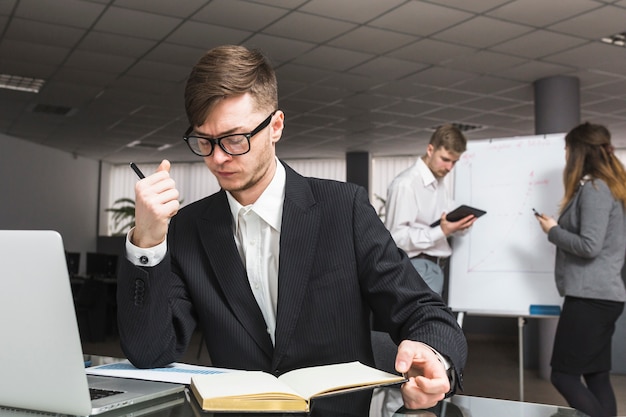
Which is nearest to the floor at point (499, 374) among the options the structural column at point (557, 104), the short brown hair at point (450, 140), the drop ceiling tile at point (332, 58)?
the structural column at point (557, 104)

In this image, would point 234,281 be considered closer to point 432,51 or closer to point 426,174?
point 426,174

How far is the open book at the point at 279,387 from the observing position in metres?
0.88

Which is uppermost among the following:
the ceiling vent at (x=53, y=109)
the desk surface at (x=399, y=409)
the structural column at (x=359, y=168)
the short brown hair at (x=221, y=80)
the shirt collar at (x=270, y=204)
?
the ceiling vent at (x=53, y=109)

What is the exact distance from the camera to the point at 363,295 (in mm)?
1401

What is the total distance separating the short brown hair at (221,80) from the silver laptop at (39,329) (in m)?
0.49

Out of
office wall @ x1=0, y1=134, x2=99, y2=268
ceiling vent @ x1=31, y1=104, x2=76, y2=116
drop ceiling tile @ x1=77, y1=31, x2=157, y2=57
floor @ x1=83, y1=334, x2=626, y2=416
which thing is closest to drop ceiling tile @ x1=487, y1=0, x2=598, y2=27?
floor @ x1=83, y1=334, x2=626, y2=416

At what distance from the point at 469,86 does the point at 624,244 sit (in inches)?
164

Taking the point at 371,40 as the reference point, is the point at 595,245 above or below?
below

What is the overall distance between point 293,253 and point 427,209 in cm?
225

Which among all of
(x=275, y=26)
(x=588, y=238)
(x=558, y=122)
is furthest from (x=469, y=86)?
(x=588, y=238)

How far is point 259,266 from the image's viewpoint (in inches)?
53.7

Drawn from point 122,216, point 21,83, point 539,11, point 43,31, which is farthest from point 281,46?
point 122,216

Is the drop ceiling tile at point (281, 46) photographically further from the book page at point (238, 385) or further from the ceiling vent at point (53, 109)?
the book page at point (238, 385)

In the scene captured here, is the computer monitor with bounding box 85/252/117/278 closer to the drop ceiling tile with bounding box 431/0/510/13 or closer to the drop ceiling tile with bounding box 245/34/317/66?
the drop ceiling tile with bounding box 245/34/317/66
